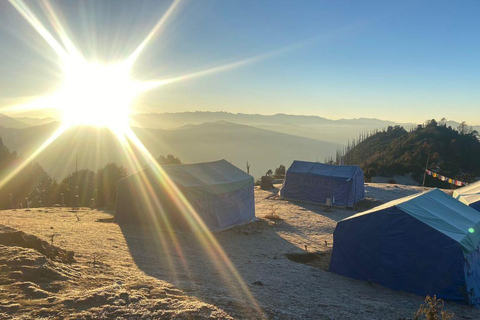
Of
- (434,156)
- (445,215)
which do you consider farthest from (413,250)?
(434,156)

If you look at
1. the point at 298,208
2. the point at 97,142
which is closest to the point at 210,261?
the point at 298,208

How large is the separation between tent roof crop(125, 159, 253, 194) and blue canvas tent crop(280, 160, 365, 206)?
26.6 ft

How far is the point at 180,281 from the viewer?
7344 millimetres

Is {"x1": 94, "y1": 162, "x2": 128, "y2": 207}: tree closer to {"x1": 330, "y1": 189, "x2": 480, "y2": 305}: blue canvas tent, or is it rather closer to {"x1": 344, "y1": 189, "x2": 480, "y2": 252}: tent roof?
{"x1": 330, "y1": 189, "x2": 480, "y2": 305}: blue canvas tent

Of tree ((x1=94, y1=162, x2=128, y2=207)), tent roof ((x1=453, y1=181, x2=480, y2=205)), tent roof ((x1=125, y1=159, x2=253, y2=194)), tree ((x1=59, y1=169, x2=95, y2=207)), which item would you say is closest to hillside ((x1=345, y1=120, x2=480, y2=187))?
tent roof ((x1=453, y1=181, x2=480, y2=205))

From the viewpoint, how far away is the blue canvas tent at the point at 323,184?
24094mm

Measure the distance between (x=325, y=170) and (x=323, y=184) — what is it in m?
1.38

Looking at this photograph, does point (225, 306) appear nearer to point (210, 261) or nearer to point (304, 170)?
point (210, 261)

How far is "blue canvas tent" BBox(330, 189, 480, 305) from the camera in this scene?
8578 millimetres

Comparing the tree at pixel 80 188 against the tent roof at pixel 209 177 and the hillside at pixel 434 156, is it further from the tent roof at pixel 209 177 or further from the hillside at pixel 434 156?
the hillside at pixel 434 156

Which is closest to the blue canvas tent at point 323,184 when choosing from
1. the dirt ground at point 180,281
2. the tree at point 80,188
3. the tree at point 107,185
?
the dirt ground at point 180,281

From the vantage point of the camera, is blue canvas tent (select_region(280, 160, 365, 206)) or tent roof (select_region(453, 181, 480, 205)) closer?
tent roof (select_region(453, 181, 480, 205))

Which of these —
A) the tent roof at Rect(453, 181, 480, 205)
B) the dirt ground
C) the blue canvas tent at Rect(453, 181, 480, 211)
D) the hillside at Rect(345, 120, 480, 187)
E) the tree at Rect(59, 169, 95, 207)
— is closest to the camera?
the dirt ground

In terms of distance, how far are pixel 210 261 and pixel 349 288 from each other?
404 centimetres
